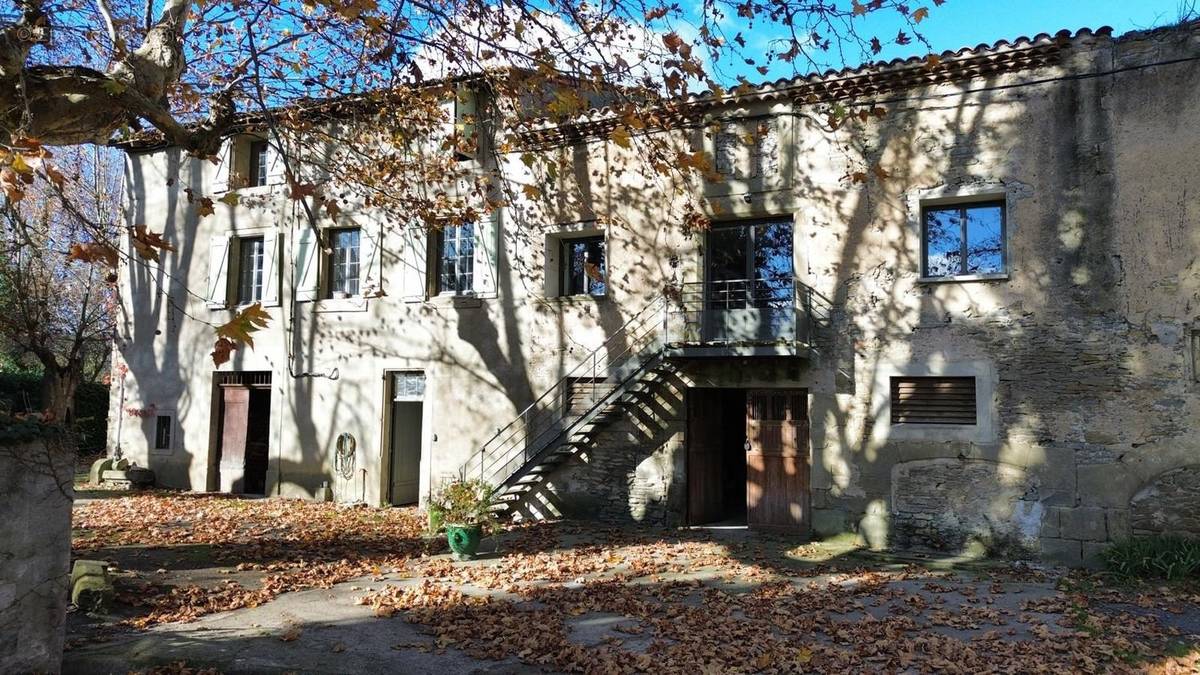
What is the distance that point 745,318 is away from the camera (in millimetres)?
12703

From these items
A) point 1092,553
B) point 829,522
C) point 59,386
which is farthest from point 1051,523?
point 59,386

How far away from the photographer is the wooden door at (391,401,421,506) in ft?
52.2

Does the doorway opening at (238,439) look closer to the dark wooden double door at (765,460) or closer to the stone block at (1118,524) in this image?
the dark wooden double door at (765,460)

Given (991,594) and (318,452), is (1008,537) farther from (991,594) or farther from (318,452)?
(318,452)

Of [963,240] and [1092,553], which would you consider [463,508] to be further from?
[1092,553]

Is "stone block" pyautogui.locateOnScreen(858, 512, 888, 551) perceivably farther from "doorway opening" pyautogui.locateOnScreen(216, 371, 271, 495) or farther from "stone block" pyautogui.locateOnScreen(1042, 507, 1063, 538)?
"doorway opening" pyautogui.locateOnScreen(216, 371, 271, 495)

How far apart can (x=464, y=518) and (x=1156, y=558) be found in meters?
8.84

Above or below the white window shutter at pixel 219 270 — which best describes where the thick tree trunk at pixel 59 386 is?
below

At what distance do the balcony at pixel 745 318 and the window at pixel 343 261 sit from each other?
699cm

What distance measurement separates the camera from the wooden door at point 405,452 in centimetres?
1590

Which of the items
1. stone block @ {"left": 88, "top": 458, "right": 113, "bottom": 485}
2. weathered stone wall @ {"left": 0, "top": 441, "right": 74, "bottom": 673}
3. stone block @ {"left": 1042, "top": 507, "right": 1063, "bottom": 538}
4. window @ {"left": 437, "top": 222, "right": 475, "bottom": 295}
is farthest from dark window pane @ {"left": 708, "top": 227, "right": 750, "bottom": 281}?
stone block @ {"left": 88, "top": 458, "right": 113, "bottom": 485}

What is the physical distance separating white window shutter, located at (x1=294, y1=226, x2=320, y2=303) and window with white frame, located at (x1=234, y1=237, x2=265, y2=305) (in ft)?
4.37

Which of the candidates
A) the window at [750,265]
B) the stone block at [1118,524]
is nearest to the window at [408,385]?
the window at [750,265]

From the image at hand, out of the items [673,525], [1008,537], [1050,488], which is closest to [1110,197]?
[1050,488]
